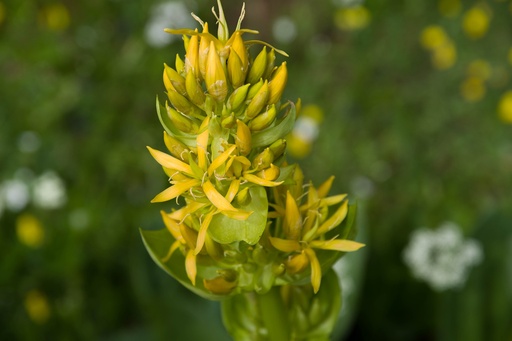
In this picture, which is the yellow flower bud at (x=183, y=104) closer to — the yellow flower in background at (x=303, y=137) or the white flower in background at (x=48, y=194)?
the white flower in background at (x=48, y=194)

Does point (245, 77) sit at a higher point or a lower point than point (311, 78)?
higher

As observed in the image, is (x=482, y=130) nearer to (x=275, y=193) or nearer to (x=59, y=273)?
(x=59, y=273)

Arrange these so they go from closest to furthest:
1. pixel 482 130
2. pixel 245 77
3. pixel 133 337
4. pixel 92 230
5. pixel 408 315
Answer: pixel 245 77 → pixel 133 337 → pixel 408 315 → pixel 92 230 → pixel 482 130

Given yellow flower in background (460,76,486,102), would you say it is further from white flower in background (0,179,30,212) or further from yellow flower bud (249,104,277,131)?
yellow flower bud (249,104,277,131)

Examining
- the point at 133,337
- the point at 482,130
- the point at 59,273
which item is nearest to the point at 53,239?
the point at 59,273

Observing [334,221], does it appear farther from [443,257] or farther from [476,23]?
[476,23]

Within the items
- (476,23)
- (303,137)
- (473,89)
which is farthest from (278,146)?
(476,23)

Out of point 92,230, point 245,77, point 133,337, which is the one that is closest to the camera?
point 245,77
